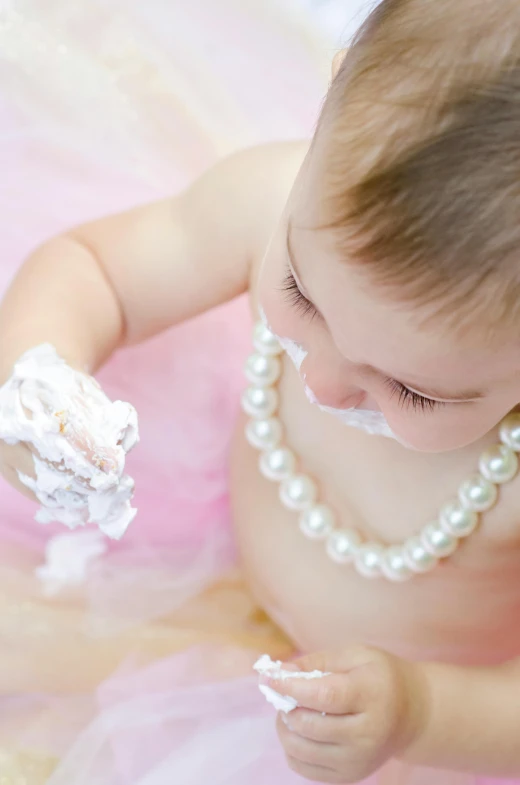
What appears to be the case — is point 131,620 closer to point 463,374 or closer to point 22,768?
point 22,768

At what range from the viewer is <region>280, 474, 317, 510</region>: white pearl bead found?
2.63ft

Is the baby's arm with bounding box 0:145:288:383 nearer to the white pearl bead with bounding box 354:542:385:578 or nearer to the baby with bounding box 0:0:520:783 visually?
the baby with bounding box 0:0:520:783

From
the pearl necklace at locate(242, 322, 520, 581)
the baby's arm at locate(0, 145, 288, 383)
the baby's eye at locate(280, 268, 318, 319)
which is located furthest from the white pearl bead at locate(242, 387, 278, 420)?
the baby's eye at locate(280, 268, 318, 319)

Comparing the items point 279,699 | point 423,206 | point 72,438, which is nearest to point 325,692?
point 279,699

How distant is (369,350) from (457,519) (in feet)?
0.83

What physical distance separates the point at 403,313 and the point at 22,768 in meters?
0.53

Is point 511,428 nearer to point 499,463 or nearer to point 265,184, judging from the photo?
point 499,463

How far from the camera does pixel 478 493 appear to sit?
2.40 ft

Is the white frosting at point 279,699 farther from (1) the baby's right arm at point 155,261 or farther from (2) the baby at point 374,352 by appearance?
(1) the baby's right arm at point 155,261

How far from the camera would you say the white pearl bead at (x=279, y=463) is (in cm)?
81

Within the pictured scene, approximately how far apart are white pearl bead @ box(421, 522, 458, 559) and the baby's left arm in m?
0.09

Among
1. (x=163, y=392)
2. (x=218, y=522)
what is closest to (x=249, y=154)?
(x=163, y=392)

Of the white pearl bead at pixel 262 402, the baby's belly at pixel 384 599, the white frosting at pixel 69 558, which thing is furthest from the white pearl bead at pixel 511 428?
the white frosting at pixel 69 558

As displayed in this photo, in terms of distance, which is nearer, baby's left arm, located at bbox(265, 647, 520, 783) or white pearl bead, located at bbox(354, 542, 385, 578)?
baby's left arm, located at bbox(265, 647, 520, 783)
